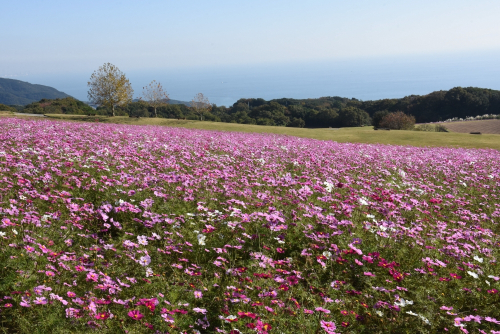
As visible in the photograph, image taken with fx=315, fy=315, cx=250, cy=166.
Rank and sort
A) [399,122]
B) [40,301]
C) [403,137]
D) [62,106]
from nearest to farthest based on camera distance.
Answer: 1. [40,301]
2. [403,137]
3. [399,122]
4. [62,106]

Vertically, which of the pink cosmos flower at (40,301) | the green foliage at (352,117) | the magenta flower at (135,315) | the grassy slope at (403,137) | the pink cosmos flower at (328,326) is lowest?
the pink cosmos flower at (328,326)

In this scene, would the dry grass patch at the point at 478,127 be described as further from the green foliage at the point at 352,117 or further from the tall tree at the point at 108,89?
the tall tree at the point at 108,89

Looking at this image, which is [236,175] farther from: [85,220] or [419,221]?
[419,221]

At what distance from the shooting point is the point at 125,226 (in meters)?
5.32

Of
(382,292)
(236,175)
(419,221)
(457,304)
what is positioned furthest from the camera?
(236,175)

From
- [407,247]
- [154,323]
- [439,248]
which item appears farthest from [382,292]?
[154,323]

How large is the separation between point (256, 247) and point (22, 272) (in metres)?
3.07

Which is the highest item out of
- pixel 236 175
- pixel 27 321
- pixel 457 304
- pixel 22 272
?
pixel 236 175

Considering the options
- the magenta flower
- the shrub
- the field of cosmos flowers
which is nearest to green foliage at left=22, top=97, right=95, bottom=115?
the shrub

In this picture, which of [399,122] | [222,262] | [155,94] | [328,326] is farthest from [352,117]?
[328,326]

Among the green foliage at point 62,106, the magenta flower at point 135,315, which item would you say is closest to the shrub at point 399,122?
the magenta flower at point 135,315

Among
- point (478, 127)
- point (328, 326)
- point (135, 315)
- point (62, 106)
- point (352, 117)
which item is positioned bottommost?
point (328, 326)

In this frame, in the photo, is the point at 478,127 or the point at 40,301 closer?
the point at 40,301

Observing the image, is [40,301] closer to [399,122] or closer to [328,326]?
[328,326]
